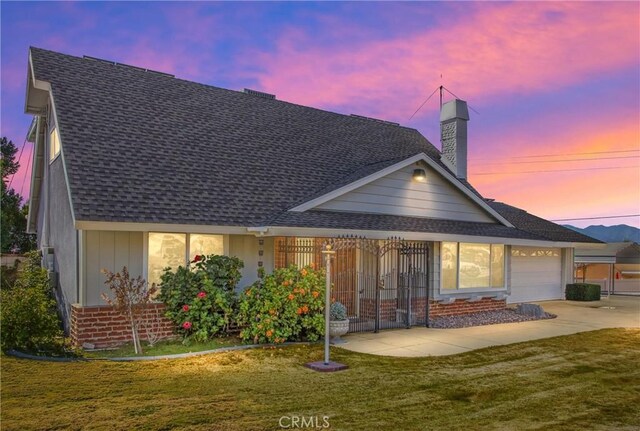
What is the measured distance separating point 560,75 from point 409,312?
11.8 m

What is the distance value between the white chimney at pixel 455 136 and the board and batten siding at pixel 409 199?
3366 mm

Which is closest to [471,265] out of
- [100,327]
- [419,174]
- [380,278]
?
[419,174]

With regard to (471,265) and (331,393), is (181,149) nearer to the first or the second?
(331,393)

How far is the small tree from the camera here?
28.3 feet

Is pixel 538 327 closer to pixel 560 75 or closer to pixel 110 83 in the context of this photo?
pixel 560 75

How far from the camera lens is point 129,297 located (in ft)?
29.1

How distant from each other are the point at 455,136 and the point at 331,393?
46.9 feet

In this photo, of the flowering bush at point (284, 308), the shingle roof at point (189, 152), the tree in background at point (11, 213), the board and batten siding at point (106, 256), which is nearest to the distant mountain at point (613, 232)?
the shingle roof at point (189, 152)

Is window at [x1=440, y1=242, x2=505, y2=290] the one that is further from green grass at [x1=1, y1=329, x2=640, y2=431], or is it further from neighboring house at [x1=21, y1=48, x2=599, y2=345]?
green grass at [x1=1, y1=329, x2=640, y2=431]

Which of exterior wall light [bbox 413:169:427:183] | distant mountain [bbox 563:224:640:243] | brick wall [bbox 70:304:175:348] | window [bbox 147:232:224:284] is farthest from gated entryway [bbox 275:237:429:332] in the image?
distant mountain [bbox 563:224:640:243]

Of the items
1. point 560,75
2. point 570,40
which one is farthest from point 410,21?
point 560,75

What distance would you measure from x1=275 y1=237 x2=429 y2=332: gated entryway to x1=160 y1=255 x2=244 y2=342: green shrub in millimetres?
1714

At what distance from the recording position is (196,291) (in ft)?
31.5

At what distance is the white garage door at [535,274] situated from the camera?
1847 centimetres
